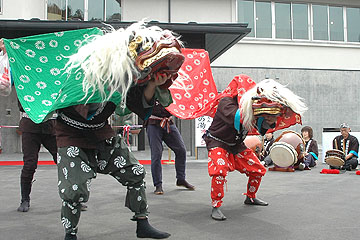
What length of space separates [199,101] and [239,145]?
0.65 m

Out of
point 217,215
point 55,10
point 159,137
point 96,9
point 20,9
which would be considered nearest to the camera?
point 217,215

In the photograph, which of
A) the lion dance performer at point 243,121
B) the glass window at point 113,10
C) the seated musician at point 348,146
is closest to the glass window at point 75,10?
the glass window at point 113,10

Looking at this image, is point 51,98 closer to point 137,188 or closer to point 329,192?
point 137,188

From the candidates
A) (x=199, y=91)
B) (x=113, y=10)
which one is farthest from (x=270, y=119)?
(x=113, y=10)

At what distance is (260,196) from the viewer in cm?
481

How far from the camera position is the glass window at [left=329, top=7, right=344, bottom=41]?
16.8 meters

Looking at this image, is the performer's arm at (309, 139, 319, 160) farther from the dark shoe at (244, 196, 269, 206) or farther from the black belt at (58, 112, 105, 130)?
the black belt at (58, 112, 105, 130)

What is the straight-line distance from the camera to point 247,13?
1603 centimetres

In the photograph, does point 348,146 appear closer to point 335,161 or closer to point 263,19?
point 335,161

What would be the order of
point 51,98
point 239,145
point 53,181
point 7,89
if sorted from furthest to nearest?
point 53,181, point 239,145, point 7,89, point 51,98

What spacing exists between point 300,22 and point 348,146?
969 cm

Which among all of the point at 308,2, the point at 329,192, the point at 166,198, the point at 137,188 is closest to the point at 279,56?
the point at 308,2

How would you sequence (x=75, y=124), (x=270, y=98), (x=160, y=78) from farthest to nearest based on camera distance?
(x=270, y=98) < (x=75, y=124) < (x=160, y=78)

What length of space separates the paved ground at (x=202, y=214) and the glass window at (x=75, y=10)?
33.5ft
